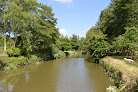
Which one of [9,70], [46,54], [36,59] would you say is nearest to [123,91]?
[9,70]

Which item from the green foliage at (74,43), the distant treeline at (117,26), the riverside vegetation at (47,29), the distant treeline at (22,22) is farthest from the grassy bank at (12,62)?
the green foliage at (74,43)

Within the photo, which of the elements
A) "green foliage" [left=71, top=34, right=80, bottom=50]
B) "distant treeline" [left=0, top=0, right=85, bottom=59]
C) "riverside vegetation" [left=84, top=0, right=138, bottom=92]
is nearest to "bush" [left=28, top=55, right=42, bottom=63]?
"distant treeline" [left=0, top=0, right=85, bottom=59]

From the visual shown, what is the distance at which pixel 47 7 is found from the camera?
910 inches

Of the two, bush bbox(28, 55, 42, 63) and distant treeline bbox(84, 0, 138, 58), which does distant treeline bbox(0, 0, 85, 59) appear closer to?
bush bbox(28, 55, 42, 63)

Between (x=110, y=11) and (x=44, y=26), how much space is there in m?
14.4

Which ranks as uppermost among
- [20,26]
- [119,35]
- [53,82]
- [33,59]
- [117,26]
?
[117,26]

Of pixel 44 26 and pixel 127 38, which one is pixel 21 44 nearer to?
pixel 44 26

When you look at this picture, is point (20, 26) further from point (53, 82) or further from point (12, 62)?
point (53, 82)

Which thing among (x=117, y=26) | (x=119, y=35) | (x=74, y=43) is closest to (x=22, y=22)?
(x=119, y=35)

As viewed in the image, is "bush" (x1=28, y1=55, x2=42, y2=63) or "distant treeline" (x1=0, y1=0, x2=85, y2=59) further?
"bush" (x1=28, y1=55, x2=42, y2=63)

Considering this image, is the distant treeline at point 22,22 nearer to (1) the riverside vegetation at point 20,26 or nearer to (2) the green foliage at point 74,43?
(1) the riverside vegetation at point 20,26

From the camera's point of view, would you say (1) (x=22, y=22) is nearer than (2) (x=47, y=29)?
Yes

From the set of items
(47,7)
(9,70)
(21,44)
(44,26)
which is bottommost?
(9,70)

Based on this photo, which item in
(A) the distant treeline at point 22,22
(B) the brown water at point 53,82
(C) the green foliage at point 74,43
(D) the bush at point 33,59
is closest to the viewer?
(B) the brown water at point 53,82
